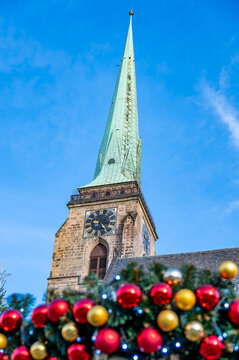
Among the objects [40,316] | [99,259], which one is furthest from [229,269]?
[99,259]

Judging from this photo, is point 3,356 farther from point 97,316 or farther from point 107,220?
point 107,220

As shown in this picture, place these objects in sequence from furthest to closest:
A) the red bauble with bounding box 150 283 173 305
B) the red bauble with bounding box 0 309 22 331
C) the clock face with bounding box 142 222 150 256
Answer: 1. the clock face with bounding box 142 222 150 256
2. the red bauble with bounding box 0 309 22 331
3. the red bauble with bounding box 150 283 173 305

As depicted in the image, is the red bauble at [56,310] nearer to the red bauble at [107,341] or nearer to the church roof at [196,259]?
the red bauble at [107,341]

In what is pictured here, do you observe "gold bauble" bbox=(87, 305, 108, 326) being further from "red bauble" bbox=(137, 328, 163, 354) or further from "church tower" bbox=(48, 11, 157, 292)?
"church tower" bbox=(48, 11, 157, 292)

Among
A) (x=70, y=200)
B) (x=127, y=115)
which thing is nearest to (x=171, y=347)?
(x=70, y=200)

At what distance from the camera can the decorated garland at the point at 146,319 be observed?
22.7 ft

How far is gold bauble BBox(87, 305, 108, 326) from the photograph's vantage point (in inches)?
274

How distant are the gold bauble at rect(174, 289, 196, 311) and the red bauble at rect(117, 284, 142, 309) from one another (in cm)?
Result: 56

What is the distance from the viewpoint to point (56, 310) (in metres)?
7.32

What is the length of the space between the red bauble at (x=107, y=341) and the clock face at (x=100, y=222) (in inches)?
845

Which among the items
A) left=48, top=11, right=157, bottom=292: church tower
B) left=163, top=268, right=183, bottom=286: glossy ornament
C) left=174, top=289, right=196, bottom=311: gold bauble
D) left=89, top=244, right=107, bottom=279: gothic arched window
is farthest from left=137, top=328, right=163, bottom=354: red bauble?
left=89, top=244, right=107, bottom=279: gothic arched window

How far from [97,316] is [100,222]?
73.5 feet

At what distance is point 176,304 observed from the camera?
7.04 m

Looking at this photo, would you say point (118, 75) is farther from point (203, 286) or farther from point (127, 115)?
point (203, 286)
